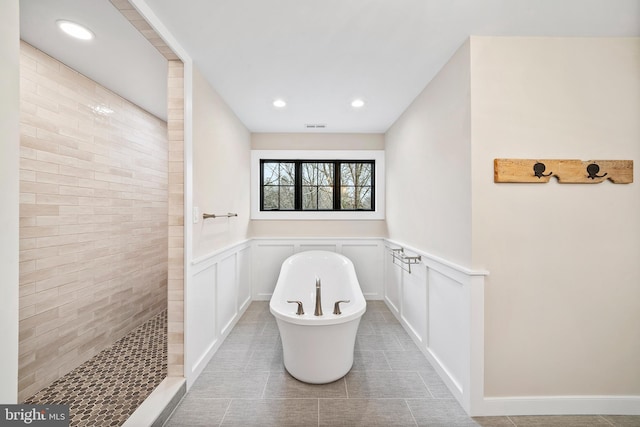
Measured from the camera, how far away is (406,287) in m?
2.69

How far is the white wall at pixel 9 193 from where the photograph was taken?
810 mm

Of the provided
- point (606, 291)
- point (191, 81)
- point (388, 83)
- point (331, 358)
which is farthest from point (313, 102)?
point (606, 291)

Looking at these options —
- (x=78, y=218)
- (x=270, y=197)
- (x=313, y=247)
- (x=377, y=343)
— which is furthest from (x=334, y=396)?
(x=270, y=197)

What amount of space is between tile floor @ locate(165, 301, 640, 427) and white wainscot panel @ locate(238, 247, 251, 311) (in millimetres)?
767

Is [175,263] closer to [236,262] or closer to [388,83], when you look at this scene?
[236,262]

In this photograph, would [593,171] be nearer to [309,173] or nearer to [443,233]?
[443,233]

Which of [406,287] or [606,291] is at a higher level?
[606,291]

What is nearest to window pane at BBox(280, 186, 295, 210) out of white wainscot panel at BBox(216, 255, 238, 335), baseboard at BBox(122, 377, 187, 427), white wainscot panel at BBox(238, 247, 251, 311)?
white wainscot panel at BBox(238, 247, 251, 311)

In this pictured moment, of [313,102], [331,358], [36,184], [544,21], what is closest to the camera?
[544,21]

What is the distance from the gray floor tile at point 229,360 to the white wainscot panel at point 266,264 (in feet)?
4.27

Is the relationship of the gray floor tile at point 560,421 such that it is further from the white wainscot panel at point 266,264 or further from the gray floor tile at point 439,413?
the white wainscot panel at point 266,264

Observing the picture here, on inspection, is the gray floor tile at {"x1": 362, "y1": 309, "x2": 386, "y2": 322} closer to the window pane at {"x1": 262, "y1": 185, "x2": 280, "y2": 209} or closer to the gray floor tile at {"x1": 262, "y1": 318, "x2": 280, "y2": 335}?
the gray floor tile at {"x1": 262, "y1": 318, "x2": 280, "y2": 335}

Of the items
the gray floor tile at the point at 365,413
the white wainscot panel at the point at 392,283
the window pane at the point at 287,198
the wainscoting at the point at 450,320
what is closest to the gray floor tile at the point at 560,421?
the wainscoting at the point at 450,320

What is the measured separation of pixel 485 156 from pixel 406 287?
1.55 meters
